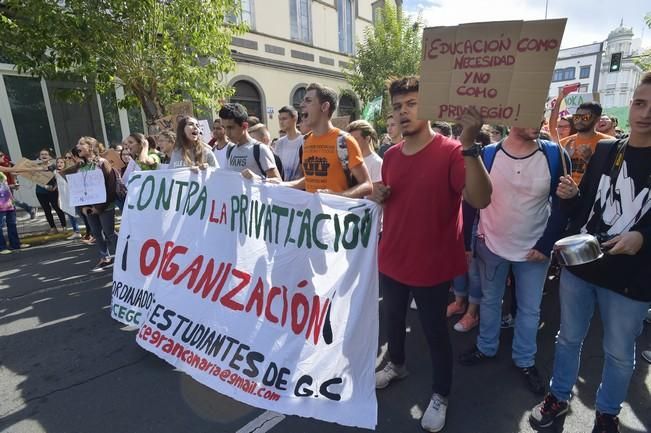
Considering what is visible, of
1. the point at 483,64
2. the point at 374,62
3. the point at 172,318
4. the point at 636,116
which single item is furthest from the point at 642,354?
the point at 374,62

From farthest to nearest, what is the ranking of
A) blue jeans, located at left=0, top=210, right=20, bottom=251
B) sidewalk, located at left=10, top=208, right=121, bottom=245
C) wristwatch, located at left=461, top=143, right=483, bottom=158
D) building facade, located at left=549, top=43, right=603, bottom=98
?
building facade, located at left=549, top=43, right=603, bottom=98
sidewalk, located at left=10, top=208, right=121, bottom=245
blue jeans, located at left=0, top=210, right=20, bottom=251
wristwatch, located at left=461, top=143, right=483, bottom=158

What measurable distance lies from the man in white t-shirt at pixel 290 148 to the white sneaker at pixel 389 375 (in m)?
2.60

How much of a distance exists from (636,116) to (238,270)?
7.96 ft

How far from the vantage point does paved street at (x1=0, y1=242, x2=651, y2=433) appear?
7.64 ft

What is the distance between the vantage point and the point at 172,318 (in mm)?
2672

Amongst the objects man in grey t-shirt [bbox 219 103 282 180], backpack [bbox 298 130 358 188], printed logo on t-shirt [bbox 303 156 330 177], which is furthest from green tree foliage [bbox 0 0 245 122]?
backpack [bbox 298 130 358 188]

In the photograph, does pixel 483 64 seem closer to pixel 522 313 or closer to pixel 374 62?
pixel 522 313

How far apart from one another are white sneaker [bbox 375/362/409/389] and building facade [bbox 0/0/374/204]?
26.2 feet

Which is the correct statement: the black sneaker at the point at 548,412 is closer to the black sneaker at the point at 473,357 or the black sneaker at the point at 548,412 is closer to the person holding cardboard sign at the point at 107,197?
the black sneaker at the point at 473,357

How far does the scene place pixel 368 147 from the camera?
159 inches

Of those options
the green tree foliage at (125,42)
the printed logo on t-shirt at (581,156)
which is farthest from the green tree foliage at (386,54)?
the printed logo on t-shirt at (581,156)

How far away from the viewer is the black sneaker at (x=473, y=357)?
288 centimetres

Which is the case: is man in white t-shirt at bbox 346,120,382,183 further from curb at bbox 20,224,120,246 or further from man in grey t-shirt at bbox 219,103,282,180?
curb at bbox 20,224,120,246

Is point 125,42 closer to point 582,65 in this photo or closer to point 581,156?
point 581,156
